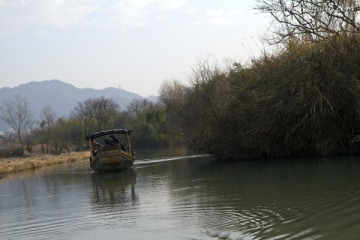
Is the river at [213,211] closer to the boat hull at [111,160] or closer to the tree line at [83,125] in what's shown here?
the boat hull at [111,160]

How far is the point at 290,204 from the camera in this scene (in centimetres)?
944

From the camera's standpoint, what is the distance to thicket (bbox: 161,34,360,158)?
64.6ft

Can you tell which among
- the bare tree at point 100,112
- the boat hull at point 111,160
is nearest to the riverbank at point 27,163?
the boat hull at point 111,160

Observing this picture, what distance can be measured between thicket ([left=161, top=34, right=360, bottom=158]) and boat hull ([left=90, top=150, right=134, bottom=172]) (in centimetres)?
496

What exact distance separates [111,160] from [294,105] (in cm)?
1132

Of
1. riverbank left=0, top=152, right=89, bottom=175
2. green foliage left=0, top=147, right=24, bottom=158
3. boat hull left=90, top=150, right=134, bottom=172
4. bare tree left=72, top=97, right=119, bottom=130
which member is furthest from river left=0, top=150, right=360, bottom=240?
bare tree left=72, top=97, right=119, bottom=130

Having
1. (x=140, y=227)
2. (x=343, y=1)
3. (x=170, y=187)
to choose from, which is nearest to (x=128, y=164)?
(x=170, y=187)

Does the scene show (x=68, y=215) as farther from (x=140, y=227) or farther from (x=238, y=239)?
(x=238, y=239)

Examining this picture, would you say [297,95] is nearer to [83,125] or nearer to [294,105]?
[294,105]

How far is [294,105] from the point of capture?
66.1ft

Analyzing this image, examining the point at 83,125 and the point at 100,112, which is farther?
the point at 100,112

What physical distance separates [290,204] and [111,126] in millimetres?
65182

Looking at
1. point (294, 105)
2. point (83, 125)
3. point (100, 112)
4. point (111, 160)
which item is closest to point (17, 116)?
point (83, 125)

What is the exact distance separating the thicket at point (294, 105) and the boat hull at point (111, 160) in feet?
16.3
